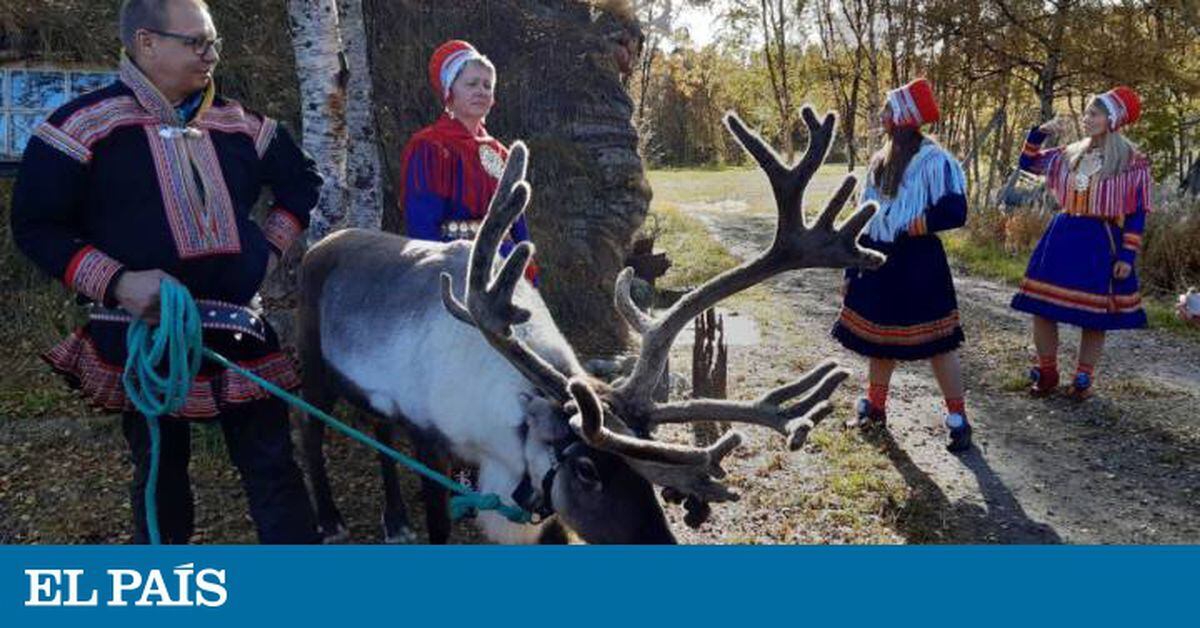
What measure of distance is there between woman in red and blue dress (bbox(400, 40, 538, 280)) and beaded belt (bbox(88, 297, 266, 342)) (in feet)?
3.74

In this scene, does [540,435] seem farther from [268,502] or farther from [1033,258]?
[1033,258]

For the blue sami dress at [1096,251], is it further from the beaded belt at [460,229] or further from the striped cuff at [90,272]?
the striped cuff at [90,272]

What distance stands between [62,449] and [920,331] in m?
4.16

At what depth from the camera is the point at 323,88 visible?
459cm

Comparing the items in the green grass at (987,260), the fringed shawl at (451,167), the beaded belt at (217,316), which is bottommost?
the green grass at (987,260)

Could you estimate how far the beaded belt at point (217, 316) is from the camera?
2.61 m

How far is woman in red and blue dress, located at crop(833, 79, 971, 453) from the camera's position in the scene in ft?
14.9

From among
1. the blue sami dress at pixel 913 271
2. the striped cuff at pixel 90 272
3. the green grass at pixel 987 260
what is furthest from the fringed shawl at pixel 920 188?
the green grass at pixel 987 260

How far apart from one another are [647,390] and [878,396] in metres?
2.84

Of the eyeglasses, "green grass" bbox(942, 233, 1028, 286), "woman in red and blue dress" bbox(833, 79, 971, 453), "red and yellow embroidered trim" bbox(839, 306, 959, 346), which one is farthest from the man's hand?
"green grass" bbox(942, 233, 1028, 286)

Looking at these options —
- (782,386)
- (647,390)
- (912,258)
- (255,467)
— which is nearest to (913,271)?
(912,258)

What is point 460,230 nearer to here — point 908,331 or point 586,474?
point 586,474

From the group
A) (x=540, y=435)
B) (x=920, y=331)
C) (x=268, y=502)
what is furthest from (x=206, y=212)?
(x=920, y=331)

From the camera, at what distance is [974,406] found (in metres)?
5.78
